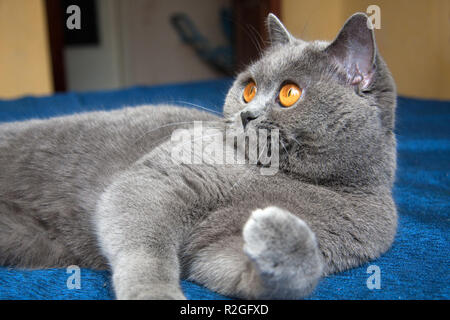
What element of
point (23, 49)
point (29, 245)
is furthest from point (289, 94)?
point (23, 49)

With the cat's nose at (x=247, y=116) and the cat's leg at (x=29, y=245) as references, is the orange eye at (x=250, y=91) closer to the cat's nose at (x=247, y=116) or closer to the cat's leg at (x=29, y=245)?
the cat's nose at (x=247, y=116)

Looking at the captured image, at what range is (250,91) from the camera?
1.00 meters

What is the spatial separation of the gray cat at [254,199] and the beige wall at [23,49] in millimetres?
2603

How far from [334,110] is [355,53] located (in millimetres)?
142

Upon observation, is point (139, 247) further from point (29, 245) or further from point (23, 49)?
point (23, 49)

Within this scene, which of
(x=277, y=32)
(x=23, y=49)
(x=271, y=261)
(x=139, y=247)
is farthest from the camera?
(x=23, y=49)

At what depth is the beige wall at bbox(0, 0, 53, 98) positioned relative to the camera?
3.24 metres

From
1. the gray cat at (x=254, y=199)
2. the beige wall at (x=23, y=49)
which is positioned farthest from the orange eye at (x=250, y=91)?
the beige wall at (x=23, y=49)

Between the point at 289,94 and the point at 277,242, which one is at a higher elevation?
the point at 289,94

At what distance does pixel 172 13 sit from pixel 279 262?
5.05 metres

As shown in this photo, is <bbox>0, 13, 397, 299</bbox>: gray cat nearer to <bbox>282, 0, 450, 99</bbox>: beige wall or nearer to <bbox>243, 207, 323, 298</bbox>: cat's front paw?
<bbox>243, 207, 323, 298</bbox>: cat's front paw

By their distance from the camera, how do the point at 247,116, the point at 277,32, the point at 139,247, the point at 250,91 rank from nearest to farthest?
the point at 139,247 → the point at 247,116 → the point at 250,91 → the point at 277,32

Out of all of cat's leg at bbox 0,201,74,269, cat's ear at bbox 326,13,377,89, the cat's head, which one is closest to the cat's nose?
the cat's head

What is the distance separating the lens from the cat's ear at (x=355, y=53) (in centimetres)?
87
